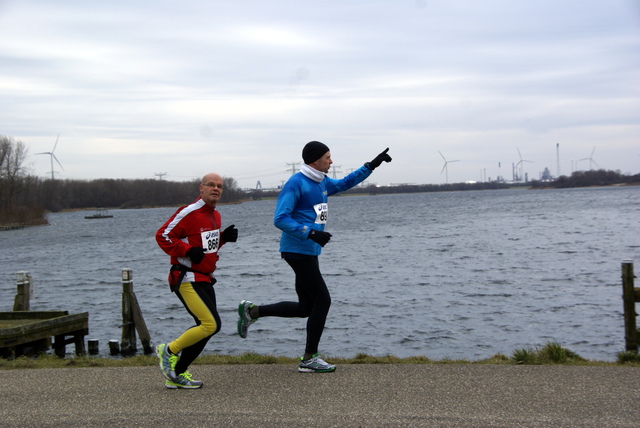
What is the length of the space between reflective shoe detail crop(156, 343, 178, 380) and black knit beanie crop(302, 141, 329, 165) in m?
2.23

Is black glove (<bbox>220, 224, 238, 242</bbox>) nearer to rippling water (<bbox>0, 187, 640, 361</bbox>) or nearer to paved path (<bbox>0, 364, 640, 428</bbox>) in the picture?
paved path (<bbox>0, 364, 640, 428</bbox>)

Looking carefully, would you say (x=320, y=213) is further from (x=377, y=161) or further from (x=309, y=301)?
(x=377, y=161)

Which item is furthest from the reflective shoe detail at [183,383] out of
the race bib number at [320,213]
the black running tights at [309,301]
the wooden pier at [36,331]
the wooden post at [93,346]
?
the wooden post at [93,346]

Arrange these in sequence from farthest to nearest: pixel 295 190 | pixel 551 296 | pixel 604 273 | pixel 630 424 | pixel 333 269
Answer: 1. pixel 333 269
2. pixel 604 273
3. pixel 551 296
4. pixel 295 190
5. pixel 630 424

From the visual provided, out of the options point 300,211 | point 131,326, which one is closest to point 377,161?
point 300,211

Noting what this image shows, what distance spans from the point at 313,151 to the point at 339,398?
7.75 feet

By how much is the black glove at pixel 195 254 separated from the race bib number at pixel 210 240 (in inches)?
9.6

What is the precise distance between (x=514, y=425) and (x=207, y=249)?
304 cm

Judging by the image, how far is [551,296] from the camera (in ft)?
67.3

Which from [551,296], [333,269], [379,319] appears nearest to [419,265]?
[333,269]

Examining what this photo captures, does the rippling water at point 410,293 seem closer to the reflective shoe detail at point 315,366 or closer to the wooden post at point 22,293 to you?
the wooden post at point 22,293

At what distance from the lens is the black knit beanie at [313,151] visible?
676cm

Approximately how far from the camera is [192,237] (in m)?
6.32

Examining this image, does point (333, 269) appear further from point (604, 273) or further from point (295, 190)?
point (295, 190)
